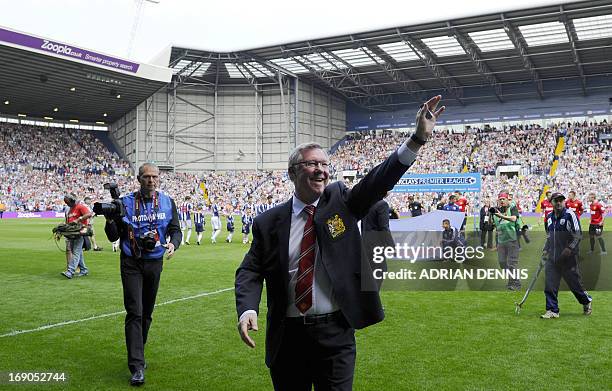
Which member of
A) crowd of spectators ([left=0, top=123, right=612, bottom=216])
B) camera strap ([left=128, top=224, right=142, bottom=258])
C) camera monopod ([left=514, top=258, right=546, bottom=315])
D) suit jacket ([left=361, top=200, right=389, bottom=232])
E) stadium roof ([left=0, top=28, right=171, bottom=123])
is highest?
stadium roof ([left=0, top=28, right=171, bottom=123])

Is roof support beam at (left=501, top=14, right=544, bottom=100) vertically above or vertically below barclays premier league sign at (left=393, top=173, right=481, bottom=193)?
above

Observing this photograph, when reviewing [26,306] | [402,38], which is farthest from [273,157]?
[26,306]

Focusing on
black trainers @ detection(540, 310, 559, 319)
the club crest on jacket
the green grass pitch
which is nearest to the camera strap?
the green grass pitch

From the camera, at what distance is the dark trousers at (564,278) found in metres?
8.15

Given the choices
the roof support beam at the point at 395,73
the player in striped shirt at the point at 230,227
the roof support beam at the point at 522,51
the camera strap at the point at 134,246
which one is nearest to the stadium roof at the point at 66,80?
the roof support beam at the point at 395,73

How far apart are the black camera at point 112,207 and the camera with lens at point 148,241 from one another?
313 millimetres

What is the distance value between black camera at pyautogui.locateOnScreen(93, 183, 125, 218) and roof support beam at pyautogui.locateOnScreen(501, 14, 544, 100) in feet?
117

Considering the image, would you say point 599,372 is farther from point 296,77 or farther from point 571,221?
point 296,77

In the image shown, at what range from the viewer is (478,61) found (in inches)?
1748

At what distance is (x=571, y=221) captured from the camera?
8.14 m

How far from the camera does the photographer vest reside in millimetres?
5582

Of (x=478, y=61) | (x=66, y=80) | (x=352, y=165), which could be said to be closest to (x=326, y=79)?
(x=352, y=165)

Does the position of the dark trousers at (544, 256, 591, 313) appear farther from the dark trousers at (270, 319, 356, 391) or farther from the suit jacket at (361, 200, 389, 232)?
the dark trousers at (270, 319, 356, 391)

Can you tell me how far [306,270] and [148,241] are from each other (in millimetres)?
2969
